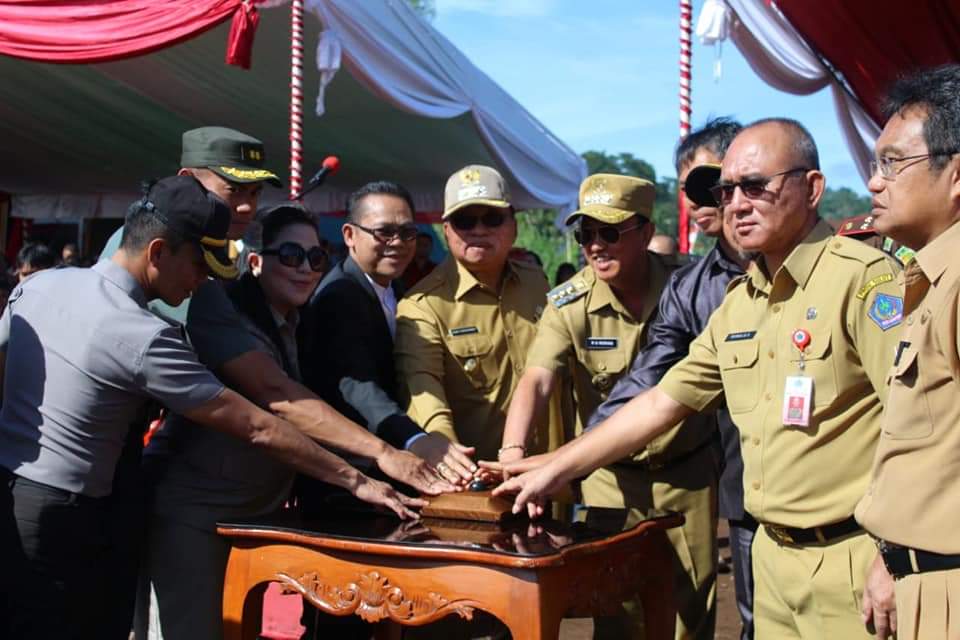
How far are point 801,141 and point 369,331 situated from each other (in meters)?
1.46

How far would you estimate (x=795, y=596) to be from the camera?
87.7 inches

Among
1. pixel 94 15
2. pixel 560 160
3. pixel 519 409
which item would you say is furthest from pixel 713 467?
pixel 560 160

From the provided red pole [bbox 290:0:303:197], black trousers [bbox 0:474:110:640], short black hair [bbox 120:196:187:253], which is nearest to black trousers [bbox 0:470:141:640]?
black trousers [bbox 0:474:110:640]

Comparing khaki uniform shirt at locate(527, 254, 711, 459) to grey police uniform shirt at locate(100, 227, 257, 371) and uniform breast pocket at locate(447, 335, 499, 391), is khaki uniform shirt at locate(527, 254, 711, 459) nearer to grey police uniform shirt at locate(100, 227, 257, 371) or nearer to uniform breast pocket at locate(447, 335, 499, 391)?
uniform breast pocket at locate(447, 335, 499, 391)

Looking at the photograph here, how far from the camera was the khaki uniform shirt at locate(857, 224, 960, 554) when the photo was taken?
1.69m

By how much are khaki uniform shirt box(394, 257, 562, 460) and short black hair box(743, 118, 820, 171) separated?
4.03 feet

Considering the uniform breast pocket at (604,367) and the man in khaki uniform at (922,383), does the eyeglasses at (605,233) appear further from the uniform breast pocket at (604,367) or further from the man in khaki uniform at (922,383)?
the man in khaki uniform at (922,383)

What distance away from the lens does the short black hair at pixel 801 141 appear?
2.33 m

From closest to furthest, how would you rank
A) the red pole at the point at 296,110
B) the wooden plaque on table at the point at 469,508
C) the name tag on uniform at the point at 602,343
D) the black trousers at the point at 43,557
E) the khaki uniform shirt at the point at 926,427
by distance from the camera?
the khaki uniform shirt at the point at 926,427, the black trousers at the point at 43,557, the wooden plaque on table at the point at 469,508, the name tag on uniform at the point at 602,343, the red pole at the point at 296,110

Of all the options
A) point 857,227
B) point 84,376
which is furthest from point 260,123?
point 84,376

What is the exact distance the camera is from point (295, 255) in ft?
9.74

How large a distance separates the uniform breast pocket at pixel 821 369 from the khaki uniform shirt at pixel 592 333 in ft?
3.39

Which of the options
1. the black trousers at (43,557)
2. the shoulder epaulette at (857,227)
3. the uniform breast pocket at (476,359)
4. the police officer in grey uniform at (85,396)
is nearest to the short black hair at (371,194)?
the uniform breast pocket at (476,359)

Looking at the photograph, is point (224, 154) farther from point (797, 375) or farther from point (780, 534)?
point (780, 534)
